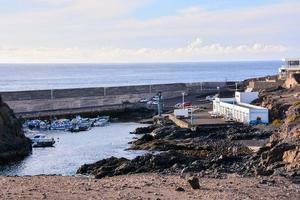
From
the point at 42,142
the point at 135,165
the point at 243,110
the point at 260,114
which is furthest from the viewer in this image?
the point at 243,110

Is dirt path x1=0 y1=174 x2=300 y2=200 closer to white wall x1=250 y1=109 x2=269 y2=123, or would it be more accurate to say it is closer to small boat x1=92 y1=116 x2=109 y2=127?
white wall x1=250 y1=109 x2=269 y2=123

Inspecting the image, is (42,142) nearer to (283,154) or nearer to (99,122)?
(99,122)

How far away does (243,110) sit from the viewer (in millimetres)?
67250

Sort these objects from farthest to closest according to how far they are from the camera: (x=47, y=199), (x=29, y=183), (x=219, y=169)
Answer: (x=219, y=169) → (x=29, y=183) → (x=47, y=199)

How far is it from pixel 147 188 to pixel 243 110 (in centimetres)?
3745

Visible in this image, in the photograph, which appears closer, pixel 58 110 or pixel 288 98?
pixel 288 98

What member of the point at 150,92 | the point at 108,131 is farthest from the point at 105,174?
the point at 150,92

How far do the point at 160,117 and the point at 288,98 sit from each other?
54.8 feet

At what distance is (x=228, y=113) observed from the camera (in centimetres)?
7238

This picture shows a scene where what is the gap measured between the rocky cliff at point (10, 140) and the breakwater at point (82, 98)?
3038cm

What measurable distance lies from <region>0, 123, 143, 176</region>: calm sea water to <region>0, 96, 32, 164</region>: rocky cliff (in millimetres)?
918

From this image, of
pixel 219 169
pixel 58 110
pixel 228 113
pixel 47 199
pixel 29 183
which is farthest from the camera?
pixel 58 110

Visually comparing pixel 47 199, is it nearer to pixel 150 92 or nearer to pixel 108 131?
pixel 108 131

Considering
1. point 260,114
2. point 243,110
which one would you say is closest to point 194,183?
point 260,114
